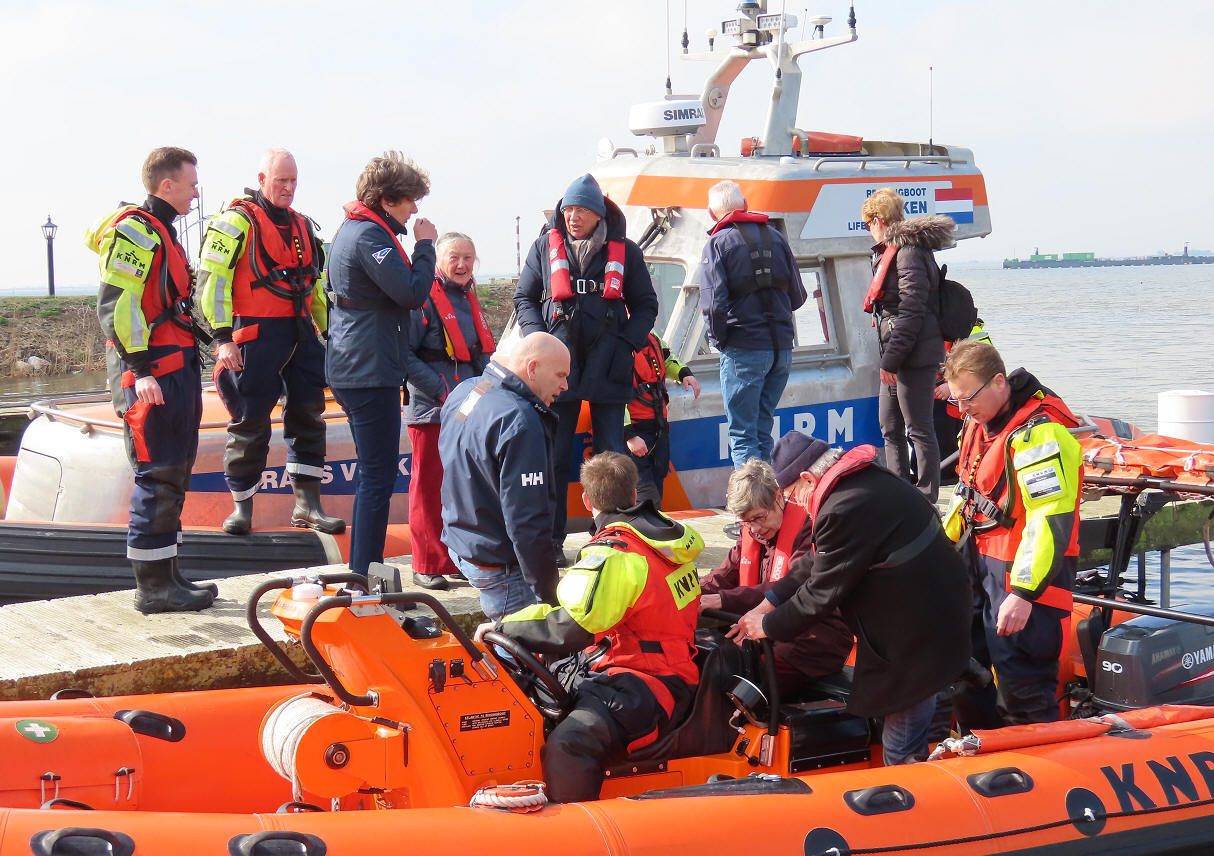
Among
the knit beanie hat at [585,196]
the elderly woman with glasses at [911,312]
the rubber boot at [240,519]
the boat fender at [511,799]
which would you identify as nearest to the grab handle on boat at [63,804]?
the boat fender at [511,799]

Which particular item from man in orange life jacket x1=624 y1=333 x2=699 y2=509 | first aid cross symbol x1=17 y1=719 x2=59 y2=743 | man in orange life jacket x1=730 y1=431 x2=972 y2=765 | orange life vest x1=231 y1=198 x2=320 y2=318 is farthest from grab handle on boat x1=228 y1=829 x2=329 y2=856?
man in orange life jacket x1=624 y1=333 x2=699 y2=509

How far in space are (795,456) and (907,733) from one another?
3.20ft

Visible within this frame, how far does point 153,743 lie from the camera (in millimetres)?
4039

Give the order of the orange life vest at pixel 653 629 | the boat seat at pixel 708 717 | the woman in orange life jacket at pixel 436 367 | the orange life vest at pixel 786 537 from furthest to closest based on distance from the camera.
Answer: the woman in orange life jacket at pixel 436 367 → the orange life vest at pixel 786 537 → the boat seat at pixel 708 717 → the orange life vest at pixel 653 629

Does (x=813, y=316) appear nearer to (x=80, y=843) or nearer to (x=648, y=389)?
(x=648, y=389)

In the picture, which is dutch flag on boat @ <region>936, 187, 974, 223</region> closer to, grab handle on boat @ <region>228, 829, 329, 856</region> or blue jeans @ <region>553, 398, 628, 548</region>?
blue jeans @ <region>553, 398, 628, 548</region>

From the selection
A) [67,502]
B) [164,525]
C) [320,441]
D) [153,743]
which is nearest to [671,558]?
[153,743]

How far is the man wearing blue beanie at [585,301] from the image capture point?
567cm

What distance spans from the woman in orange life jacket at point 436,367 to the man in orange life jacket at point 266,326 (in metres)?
0.56

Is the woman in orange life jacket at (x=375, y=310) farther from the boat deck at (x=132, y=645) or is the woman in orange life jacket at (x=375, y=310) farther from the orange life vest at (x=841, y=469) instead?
the orange life vest at (x=841, y=469)

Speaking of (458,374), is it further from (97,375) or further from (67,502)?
(97,375)

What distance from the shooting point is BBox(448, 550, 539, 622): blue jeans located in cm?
432

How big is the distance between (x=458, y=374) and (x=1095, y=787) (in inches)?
126

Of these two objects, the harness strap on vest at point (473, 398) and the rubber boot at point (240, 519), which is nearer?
the harness strap on vest at point (473, 398)
